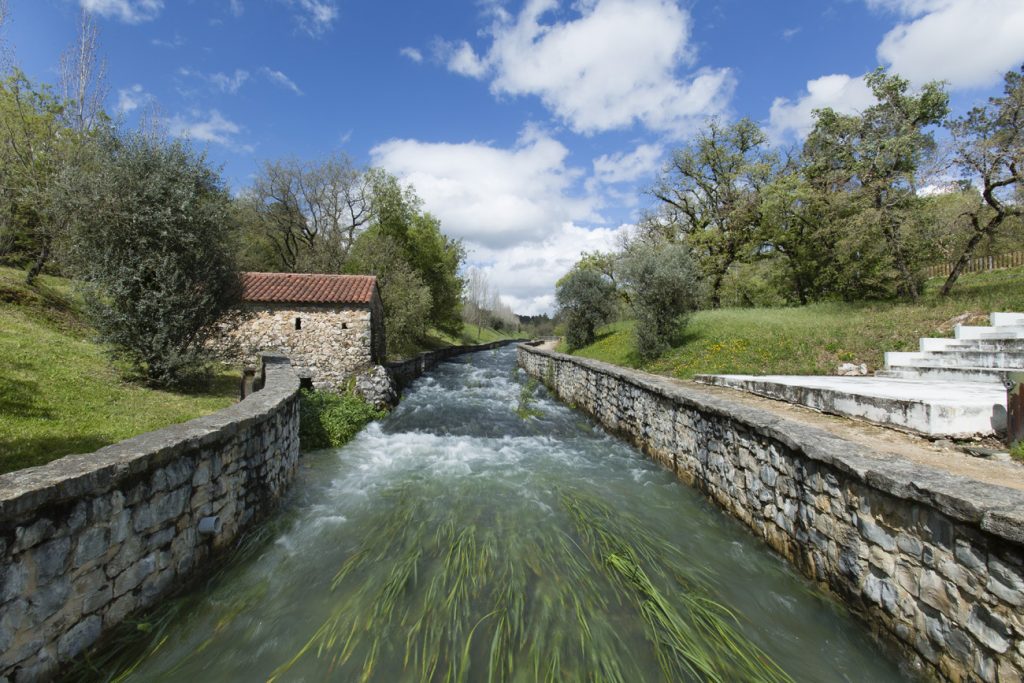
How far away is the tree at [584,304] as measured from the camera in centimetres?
2139

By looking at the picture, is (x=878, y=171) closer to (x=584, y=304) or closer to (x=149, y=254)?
(x=584, y=304)

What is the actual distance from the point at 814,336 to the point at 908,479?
35.5 feet

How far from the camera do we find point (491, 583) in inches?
139

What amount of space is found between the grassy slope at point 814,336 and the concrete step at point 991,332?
4.43 feet

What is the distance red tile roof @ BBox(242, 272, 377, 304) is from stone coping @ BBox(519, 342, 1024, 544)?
11.2 meters

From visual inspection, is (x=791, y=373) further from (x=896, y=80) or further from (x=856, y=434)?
(x=896, y=80)

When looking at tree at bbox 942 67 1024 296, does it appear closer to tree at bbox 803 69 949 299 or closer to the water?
tree at bbox 803 69 949 299

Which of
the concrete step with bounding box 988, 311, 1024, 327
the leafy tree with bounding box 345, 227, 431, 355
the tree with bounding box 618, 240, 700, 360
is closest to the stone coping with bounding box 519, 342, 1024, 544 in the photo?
the concrete step with bounding box 988, 311, 1024, 327

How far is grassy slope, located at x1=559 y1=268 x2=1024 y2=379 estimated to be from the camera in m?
9.99

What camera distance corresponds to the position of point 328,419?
8562 millimetres

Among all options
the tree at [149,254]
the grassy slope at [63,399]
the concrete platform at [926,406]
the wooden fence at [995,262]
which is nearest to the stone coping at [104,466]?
the grassy slope at [63,399]

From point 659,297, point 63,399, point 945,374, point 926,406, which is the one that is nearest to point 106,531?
point 63,399

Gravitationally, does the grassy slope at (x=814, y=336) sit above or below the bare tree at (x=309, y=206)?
below

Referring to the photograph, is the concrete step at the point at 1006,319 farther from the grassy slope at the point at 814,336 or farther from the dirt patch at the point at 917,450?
the dirt patch at the point at 917,450
